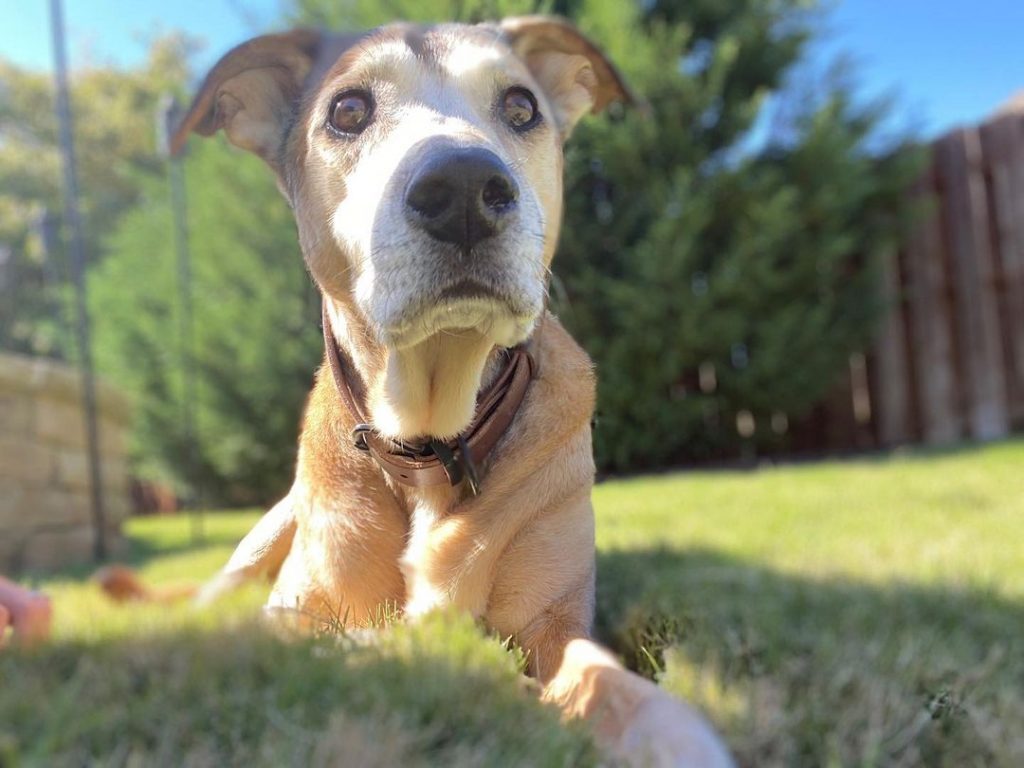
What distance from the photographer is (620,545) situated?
2.58m

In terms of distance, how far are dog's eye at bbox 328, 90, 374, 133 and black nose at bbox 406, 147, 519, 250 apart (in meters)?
0.29

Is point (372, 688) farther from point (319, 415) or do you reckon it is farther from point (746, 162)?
point (746, 162)

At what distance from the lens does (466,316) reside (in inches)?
54.2

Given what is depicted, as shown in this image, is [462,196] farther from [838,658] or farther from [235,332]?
[235,332]

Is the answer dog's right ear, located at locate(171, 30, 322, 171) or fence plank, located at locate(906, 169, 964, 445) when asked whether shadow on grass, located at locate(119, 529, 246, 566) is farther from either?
fence plank, located at locate(906, 169, 964, 445)

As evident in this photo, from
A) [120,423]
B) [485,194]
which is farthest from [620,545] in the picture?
[120,423]

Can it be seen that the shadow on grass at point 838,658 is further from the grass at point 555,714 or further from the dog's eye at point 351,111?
the dog's eye at point 351,111

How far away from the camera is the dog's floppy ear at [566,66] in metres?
1.59

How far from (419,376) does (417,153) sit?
0.41 metres

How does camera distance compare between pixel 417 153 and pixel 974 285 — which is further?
pixel 974 285

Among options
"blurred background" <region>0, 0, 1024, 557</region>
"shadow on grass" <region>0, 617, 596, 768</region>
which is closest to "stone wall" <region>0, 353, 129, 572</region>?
"blurred background" <region>0, 0, 1024, 557</region>

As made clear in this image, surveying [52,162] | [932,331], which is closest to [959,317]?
[932,331]

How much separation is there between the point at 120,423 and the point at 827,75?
6.28 m

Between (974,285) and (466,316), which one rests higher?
(974,285)
